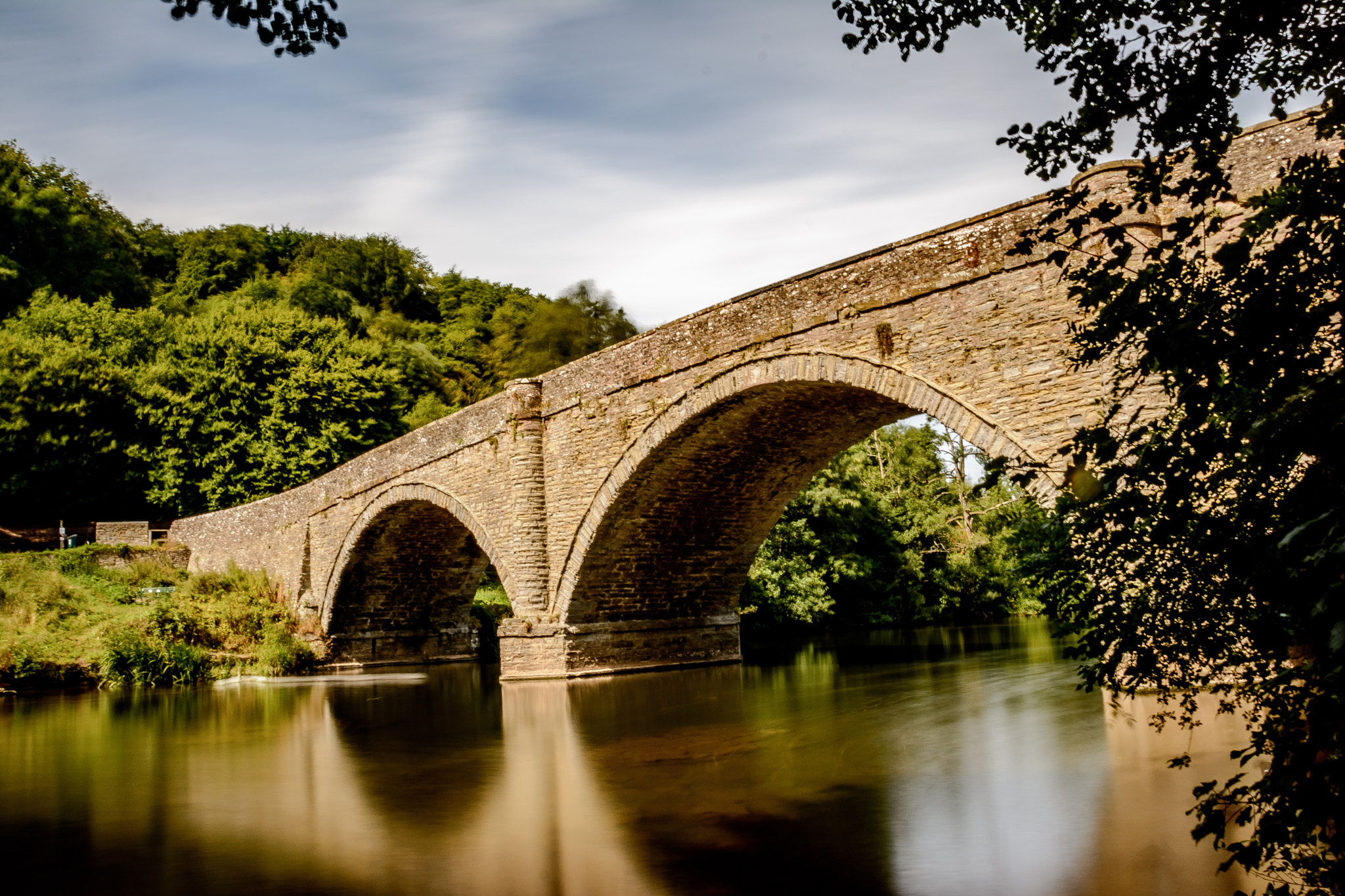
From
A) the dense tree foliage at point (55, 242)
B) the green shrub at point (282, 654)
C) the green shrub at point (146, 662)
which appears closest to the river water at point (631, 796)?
the green shrub at point (146, 662)

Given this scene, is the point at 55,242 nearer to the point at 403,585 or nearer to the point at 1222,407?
the point at 403,585

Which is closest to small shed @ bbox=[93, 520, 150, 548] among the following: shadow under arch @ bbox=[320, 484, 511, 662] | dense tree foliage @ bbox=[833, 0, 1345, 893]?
shadow under arch @ bbox=[320, 484, 511, 662]

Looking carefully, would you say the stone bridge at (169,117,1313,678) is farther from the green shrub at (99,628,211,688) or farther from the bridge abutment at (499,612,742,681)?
the green shrub at (99,628,211,688)

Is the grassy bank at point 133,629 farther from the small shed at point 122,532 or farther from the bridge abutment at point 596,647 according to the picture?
the bridge abutment at point 596,647

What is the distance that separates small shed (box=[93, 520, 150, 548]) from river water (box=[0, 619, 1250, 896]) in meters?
14.6

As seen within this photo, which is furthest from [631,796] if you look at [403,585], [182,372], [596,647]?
[182,372]

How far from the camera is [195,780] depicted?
8266mm

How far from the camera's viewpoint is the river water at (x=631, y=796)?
4980mm

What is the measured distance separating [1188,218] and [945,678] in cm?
1147

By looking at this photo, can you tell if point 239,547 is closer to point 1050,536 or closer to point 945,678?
point 945,678

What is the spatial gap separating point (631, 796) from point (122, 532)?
960 inches

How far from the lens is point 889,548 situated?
96.0 ft

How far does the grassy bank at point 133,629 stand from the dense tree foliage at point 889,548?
9.70 meters

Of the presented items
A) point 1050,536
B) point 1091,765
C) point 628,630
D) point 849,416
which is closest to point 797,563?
point 628,630
